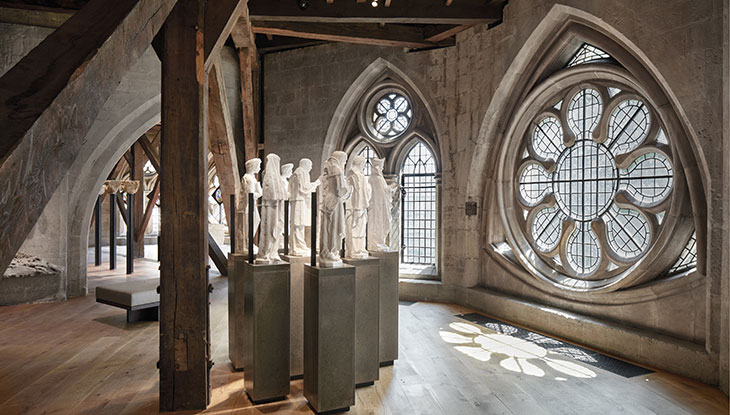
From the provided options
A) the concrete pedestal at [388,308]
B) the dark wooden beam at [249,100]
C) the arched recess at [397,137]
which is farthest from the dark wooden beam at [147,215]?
the concrete pedestal at [388,308]

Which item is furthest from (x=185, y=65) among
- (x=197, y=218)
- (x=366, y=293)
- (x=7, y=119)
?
(x=7, y=119)

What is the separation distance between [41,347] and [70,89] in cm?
515

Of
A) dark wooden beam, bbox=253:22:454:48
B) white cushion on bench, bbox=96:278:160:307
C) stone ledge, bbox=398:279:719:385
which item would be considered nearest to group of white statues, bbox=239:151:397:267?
white cushion on bench, bbox=96:278:160:307

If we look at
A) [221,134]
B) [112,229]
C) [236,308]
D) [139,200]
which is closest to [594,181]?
[236,308]

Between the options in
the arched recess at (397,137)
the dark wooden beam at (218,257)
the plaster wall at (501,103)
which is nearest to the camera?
the plaster wall at (501,103)

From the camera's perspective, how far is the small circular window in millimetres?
8906

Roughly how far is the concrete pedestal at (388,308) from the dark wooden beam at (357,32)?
4.23 meters

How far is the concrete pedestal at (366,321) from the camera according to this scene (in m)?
4.21

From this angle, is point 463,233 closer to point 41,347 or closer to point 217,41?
point 217,41

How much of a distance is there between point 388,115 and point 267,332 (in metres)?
6.06

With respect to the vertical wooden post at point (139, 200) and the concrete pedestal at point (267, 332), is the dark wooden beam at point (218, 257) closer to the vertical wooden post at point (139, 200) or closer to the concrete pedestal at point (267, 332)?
the vertical wooden post at point (139, 200)

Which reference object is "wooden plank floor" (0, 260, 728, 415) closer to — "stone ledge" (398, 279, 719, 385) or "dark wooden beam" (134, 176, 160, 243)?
"stone ledge" (398, 279, 719, 385)

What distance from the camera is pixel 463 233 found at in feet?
25.1

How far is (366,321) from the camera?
4.29 m
